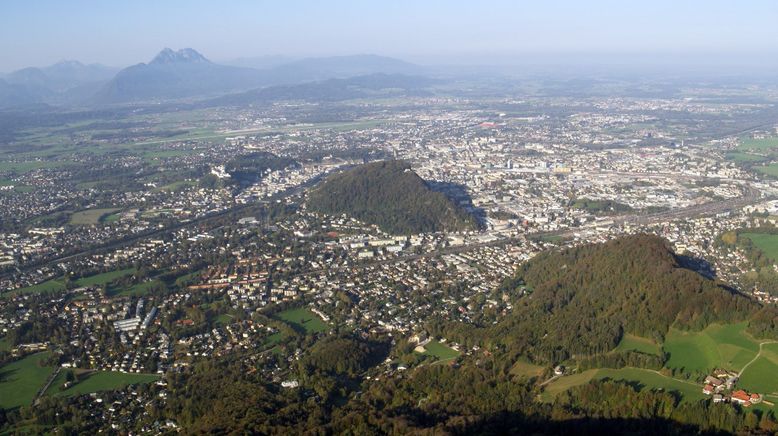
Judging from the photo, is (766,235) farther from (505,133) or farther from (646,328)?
(505,133)

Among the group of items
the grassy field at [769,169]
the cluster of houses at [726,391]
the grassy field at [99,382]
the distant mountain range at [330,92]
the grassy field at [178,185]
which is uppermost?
the distant mountain range at [330,92]

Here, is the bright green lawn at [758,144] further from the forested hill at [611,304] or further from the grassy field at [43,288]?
the grassy field at [43,288]

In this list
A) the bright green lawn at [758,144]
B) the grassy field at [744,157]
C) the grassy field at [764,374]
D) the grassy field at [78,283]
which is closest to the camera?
the grassy field at [764,374]

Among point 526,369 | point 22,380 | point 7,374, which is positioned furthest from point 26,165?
point 526,369

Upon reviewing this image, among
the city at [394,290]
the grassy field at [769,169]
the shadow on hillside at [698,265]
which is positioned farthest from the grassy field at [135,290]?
the grassy field at [769,169]

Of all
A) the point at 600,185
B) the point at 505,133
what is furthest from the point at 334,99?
the point at 600,185

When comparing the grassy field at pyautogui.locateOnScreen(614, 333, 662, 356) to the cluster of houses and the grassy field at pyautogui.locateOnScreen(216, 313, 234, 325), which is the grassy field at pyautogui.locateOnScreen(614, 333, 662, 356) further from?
the grassy field at pyautogui.locateOnScreen(216, 313, 234, 325)

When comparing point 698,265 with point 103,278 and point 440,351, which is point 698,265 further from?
point 103,278
